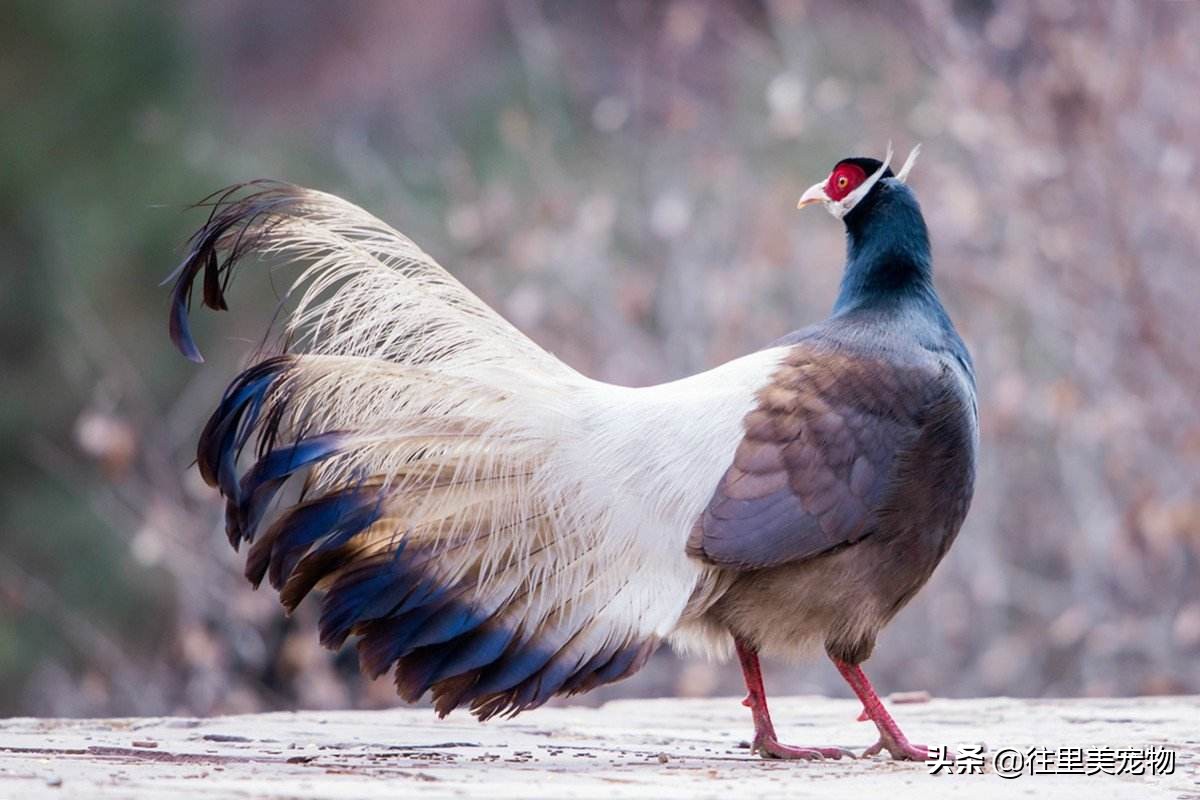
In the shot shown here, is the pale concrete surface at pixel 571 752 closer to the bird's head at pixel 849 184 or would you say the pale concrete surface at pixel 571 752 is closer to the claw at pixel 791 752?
the claw at pixel 791 752

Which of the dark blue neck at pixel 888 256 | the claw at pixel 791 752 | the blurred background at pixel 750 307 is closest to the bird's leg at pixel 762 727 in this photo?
the claw at pixel 791 752

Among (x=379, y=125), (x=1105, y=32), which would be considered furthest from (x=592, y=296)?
(x=379, y=125)

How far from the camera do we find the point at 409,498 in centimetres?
429

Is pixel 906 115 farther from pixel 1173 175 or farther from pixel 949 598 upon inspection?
pixel 949 598

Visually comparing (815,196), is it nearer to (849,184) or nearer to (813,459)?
(849,184)

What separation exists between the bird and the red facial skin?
542mm

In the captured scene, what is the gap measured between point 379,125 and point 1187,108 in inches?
308

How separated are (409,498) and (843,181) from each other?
1611mm

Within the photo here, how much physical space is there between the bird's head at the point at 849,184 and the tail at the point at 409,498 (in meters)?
1.09

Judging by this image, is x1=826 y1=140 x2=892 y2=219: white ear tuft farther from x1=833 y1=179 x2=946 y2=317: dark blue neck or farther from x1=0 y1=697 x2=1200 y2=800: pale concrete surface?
x1=0 y1=697 x2=1200 y2=800: pale concrete surface

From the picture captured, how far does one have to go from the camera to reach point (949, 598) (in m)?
8.31

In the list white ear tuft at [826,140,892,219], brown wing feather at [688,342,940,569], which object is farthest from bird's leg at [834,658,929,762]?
white ear tuft at [826,140,892,219]

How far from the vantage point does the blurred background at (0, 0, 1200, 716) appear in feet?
26.4

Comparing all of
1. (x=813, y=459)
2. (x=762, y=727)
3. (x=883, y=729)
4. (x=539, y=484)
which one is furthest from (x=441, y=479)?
(x=883, y=729)
